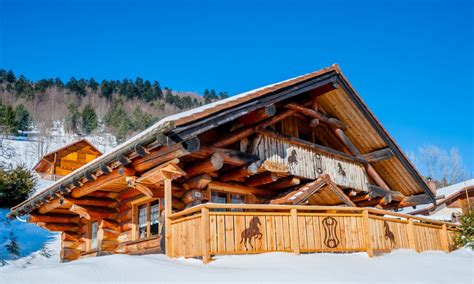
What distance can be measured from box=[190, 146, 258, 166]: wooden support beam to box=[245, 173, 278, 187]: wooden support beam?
969 mm

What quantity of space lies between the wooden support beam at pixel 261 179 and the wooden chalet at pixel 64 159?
36.2 metres

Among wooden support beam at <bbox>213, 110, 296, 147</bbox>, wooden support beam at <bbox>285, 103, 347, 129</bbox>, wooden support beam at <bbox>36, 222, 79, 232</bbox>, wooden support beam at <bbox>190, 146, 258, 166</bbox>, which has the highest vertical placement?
wooden support beam at <bbox>285, 103, 347, 129</bbox>

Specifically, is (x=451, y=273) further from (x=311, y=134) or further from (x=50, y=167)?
(x=50, y=167)

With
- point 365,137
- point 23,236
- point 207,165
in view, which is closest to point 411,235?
point 365,137

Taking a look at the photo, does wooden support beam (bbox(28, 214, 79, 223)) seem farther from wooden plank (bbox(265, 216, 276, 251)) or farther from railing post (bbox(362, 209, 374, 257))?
railing post (bbox(362, 209, 374, 257))

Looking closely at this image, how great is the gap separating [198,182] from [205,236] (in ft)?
9.54

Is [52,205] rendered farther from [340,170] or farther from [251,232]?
[340,170]

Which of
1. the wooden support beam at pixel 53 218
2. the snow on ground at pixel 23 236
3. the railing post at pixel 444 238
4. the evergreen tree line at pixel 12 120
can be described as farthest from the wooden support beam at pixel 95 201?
the evergreen tree line at pixel 12 120

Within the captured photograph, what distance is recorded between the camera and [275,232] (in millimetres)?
10711

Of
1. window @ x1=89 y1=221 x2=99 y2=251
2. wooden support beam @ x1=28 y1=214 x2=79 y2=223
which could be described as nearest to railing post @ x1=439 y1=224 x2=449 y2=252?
window @ x1=89 y1=221 x2=99 y2=251

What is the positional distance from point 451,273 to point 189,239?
6152 mm

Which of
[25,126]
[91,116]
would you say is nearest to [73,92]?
[91,116]

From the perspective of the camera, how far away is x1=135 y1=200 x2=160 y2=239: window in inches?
551

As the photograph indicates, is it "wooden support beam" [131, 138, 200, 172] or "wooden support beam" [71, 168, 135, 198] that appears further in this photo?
"wooden support beam" [71, 168, 135, 198]
